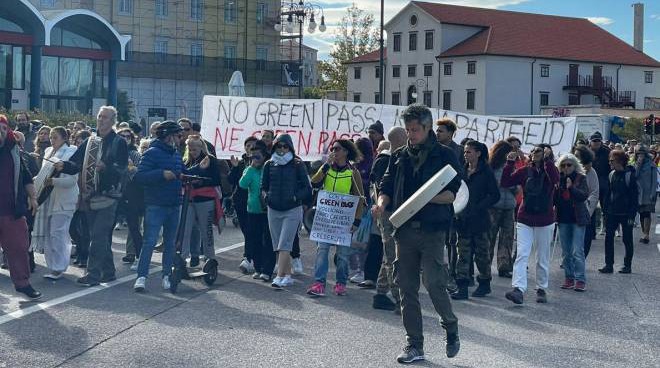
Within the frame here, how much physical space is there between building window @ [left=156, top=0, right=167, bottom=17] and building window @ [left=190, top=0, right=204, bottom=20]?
1976mm

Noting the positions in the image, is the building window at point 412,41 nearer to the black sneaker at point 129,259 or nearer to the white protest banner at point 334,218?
the black sneaker at point 129,259

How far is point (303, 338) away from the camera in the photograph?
26.2 feet

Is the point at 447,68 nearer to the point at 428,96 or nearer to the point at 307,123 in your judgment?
the point at 428,96

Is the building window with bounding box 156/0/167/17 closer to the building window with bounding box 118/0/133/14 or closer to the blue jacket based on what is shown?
the building window with bounding box 118/0/133/14

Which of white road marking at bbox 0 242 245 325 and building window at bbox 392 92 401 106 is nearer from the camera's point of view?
white road marking at bbox 0 242 245 325

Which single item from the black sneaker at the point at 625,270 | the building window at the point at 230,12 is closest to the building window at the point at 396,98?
the building window at the point at 230,12

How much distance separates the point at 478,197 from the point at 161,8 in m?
62.6

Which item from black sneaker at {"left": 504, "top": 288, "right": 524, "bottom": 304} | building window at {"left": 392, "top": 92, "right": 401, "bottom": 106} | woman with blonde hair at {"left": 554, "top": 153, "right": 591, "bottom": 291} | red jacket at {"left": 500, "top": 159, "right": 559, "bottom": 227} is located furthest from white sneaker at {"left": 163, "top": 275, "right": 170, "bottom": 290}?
building window at {"left": 392, "top": 92, "right": 401, "bottom": 106}

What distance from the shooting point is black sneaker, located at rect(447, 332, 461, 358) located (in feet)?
23.7

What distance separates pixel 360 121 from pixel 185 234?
6628 millimetres

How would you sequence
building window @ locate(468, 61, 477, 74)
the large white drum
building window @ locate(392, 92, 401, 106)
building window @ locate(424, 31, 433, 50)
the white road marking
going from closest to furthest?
the large white drum, the white road marking, building window @ locate(468, 61, 477, 74), building window @ locate(424, 31, 433, 50), building window @ locate(392, 92, 401, 106)

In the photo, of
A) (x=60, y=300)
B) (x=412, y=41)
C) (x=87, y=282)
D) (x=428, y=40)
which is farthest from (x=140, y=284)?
(x=412, y=41)

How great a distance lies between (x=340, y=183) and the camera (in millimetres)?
10758

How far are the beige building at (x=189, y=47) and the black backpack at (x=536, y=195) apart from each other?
53.9 m
